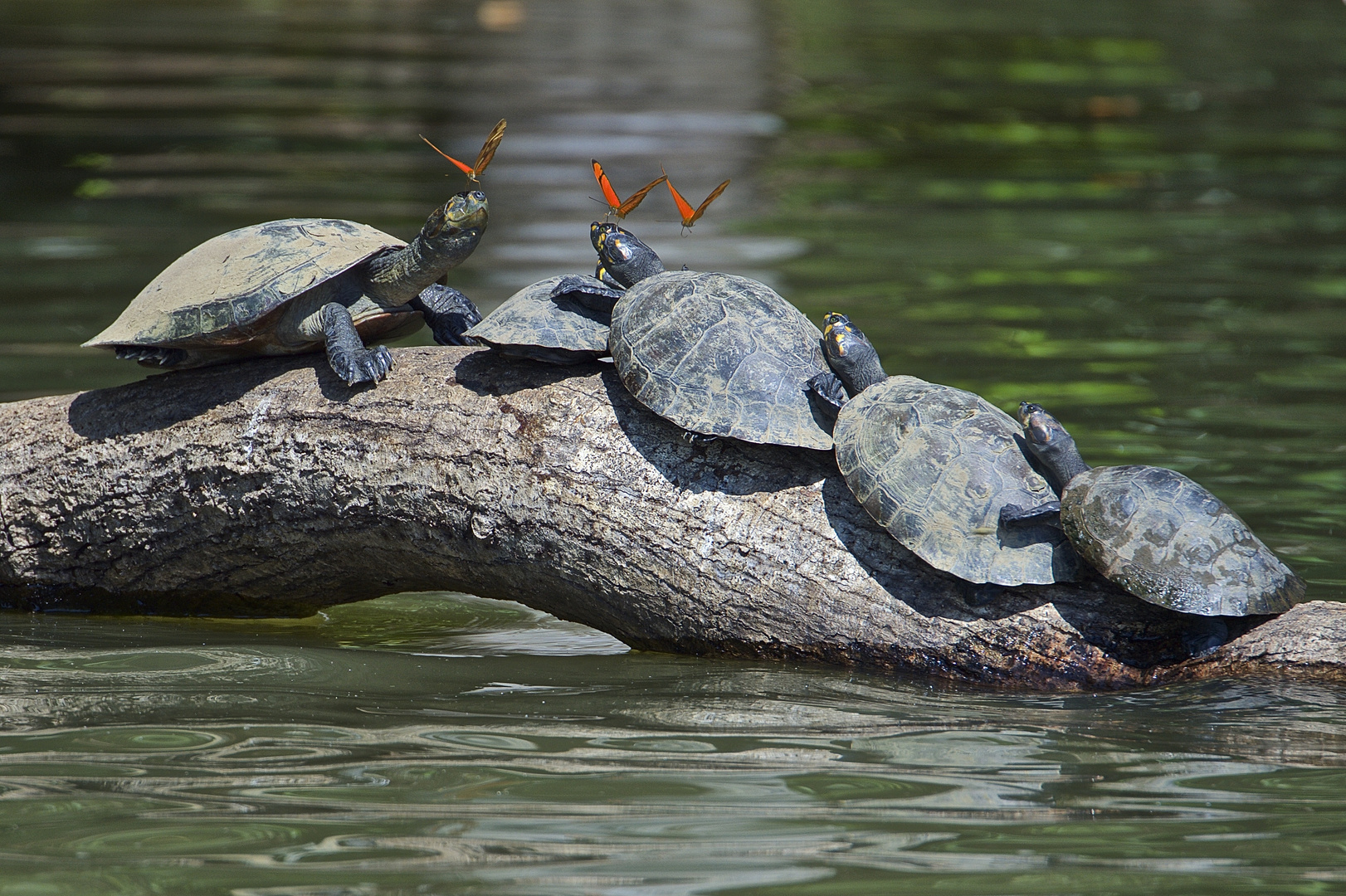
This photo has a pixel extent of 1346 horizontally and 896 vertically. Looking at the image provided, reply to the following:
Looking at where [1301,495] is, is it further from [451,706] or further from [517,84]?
[517,84]

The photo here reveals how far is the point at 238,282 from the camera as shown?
4.48 metres

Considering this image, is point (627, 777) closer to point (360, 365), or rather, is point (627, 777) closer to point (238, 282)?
point (360, 365)

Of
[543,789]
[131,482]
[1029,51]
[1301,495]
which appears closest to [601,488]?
[543,789]

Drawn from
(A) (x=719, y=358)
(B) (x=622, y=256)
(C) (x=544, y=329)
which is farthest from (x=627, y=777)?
(B) (x=622, y=256)

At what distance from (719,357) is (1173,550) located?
1.42 m

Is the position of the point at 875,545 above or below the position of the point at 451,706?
above

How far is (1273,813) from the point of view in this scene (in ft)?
10.4

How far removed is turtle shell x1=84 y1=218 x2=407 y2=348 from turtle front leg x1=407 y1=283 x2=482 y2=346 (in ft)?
1.05

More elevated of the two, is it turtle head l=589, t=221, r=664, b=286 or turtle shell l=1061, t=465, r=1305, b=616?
turtle head l=589, t=221, r=664, b=286

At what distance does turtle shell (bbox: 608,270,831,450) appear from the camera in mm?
4160

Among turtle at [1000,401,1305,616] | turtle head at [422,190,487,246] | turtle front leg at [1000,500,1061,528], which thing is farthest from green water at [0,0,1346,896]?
turtle head at [422,190,487,246]

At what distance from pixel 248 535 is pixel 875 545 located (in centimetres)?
208

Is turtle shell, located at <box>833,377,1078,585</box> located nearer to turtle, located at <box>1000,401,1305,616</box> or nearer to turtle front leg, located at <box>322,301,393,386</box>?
turtle, located at <box>1000,401,1305,616</box>

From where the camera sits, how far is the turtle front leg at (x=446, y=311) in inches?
196
